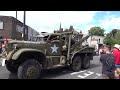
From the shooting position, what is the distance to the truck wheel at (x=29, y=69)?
7148 mm

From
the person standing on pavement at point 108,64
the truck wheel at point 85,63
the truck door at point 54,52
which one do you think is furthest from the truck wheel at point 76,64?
the person standing on pavement at point 108,64

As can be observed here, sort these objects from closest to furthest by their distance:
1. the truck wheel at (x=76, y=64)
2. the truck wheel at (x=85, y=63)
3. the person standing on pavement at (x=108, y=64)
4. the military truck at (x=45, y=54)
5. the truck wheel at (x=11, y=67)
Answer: the person standing on pavement at (x=108, y=64) → the military truck at (x=45, y=54) → the truck wheel at (x=11, y=67) → the truck wheel at (x=76, y=64) → the truck wheel at (x=85, y=63)

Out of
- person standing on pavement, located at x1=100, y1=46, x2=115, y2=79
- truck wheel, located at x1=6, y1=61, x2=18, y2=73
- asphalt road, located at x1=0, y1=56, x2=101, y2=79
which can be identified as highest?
person standing on pavement, located at x1=100, y1=46, x2=115, y2=79

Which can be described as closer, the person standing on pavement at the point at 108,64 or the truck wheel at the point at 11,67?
the person standing on pavement at the point at 108,64

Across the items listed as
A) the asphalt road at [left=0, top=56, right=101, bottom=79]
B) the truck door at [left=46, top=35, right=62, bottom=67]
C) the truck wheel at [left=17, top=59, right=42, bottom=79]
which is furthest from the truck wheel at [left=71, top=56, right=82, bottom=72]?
the truck wheel at [left=17, top=59, right=42, bottom=79]

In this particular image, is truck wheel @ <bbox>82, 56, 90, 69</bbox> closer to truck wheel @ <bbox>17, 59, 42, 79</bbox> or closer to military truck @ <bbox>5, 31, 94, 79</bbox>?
military truck @ <bbox>5, 31, 94, 79</bbox>

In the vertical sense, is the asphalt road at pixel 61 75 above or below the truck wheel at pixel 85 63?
below

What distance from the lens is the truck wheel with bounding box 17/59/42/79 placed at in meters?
7.15

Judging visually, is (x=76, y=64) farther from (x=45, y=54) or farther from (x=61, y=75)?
(x=45, y=54)

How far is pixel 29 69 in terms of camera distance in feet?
23.9

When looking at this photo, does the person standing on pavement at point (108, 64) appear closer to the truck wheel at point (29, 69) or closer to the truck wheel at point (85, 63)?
the truck wheel at point (29, 69)
